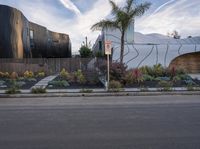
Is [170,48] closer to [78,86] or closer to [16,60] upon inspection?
[16,60]

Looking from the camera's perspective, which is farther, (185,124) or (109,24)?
(109,24)

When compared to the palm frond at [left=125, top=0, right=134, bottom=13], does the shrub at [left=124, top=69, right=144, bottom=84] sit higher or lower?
lower

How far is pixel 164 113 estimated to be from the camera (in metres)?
10.5

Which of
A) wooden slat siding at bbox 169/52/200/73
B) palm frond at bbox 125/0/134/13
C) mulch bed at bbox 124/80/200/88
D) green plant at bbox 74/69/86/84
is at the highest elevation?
palm frond at bbox 125/0/134/13

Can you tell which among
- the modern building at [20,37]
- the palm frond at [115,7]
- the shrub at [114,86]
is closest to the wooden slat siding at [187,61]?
the palm frond at [115,7]

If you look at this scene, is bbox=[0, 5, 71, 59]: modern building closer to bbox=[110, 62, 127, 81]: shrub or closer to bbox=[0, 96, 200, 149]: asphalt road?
bbox=[110, 62, 127, 81]: shrub

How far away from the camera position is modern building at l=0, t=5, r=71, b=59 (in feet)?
108

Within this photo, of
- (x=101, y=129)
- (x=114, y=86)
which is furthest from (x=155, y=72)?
(x=101, y=129)

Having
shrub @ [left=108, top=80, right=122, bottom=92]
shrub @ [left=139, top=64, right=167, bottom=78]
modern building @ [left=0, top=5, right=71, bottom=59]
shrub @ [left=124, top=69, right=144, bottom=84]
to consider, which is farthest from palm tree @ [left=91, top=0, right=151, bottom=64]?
modern building @ [left=0, top=5, right=71, bottom=59]

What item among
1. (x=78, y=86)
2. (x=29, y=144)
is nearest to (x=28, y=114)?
(x=29, y=144)

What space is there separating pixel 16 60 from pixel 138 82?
15.0 m

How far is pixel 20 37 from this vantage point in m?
34.2

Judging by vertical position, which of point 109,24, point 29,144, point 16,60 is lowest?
point 29,144

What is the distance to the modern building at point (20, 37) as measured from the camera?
108 ft
